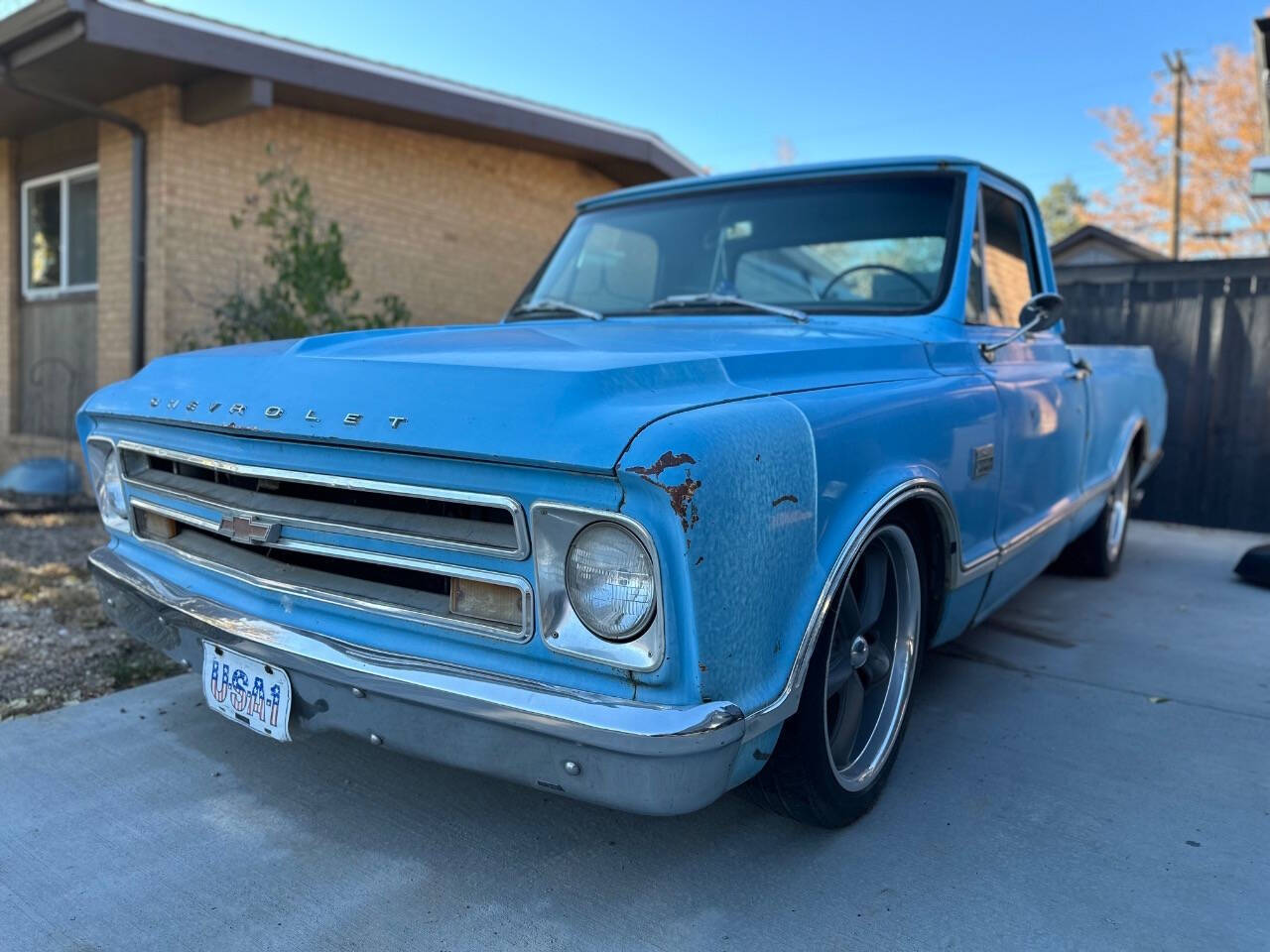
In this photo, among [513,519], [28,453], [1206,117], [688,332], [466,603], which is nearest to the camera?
[513,519]

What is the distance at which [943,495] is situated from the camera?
2.71m

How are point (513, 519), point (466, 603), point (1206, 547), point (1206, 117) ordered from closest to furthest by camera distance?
point (513, 519) → point (466, 603) → point (1206, 547) → point (1206, 117)

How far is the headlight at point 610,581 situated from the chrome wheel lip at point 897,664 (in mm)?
933

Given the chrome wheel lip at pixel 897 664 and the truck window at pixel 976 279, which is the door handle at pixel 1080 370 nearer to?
the truck window at pixel 976 279

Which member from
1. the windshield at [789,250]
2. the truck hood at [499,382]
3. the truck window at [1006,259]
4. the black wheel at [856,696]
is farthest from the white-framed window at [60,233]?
the black wheel at [856,696]

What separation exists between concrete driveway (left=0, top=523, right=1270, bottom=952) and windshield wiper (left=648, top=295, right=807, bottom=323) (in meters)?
1.42

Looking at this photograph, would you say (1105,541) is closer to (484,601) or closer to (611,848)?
(611,848)

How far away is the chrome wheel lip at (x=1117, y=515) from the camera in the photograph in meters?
5.62

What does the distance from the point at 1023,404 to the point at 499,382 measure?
2184 millimetres

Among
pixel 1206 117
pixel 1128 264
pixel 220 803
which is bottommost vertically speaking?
pixel 220 803

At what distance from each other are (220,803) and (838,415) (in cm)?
190

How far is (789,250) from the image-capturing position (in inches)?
146

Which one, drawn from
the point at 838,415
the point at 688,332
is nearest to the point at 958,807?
the point at 838,415

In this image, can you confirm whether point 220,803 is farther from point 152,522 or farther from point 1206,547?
point 1206,547
